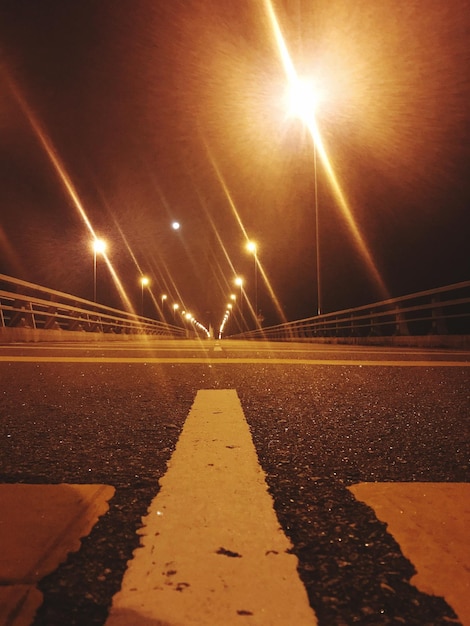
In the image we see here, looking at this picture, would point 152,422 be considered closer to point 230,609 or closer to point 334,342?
point 230,609

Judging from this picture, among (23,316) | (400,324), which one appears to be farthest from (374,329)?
(23,316)

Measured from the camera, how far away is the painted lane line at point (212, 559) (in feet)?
3.37

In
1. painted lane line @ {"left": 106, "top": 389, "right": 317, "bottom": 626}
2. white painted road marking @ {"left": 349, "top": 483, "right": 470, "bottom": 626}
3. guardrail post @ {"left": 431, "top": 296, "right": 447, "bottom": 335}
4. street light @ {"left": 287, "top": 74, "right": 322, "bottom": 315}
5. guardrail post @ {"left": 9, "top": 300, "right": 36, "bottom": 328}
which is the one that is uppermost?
street light @ {"left": 287, "top": 74, "right": 322, "bottom": 315}

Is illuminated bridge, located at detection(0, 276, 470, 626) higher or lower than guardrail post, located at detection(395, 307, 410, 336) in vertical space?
lower

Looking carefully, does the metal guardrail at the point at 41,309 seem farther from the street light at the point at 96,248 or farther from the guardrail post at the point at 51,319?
the street light at the point at 96,248

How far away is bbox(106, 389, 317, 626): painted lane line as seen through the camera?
1028 millimetres

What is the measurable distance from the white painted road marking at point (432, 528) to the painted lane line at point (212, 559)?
281 mm

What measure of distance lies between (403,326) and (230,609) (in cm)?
1401

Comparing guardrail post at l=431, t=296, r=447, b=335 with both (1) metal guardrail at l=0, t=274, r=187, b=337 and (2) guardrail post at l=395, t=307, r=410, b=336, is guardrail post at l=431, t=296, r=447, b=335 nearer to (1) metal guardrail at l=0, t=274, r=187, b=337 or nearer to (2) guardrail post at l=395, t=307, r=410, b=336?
(2) guardrail post at l=395, t=307, r=410, b=336

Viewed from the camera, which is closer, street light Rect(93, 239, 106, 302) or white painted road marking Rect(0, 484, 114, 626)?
white painted road marking Rect(0, 484, 114, 626)

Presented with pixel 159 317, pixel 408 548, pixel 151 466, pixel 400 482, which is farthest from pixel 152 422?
pixel 159 317

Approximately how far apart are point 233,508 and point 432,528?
1.69 feet

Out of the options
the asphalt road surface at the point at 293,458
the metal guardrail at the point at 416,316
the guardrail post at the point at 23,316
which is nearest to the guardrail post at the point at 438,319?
the metal guardrail at the point at 416,316

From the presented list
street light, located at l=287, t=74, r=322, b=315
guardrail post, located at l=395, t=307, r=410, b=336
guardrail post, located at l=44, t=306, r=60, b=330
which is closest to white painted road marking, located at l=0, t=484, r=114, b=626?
guardrail post, located at l=395, t=307, r=410, b=336
